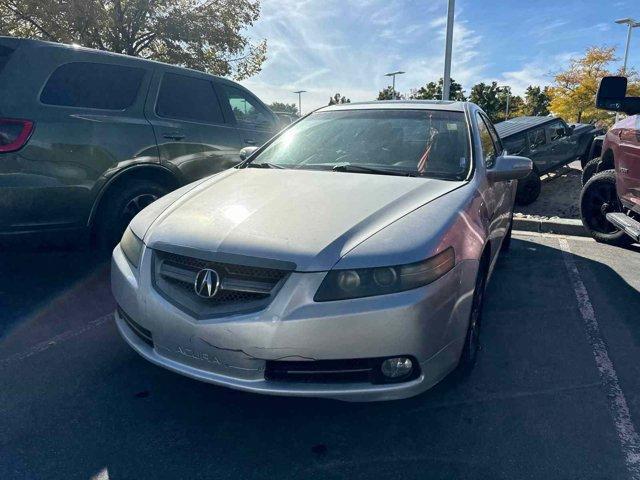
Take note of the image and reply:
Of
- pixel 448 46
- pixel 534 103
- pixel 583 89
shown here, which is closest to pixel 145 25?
pixel 448 46

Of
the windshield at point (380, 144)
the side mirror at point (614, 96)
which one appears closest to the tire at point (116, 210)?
the windshield at point (380, 144)

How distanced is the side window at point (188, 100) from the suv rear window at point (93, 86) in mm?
268

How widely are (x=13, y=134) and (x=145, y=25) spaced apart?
1440 centimetres

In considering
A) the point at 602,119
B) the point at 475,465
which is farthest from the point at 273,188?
the point at 602,119

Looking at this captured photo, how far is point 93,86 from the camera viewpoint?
12.6 ft

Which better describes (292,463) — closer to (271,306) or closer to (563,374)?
(271,306)

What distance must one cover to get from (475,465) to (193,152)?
144 inches

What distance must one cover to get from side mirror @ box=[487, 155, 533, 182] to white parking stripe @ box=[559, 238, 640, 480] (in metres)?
1.26

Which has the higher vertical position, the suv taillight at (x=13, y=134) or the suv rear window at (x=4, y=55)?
the suv rear window at (x=4, y=55)

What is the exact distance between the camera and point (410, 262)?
75.9 inches

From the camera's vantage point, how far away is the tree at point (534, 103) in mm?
54375

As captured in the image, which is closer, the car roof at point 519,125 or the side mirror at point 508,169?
the side mirror at point 508,169

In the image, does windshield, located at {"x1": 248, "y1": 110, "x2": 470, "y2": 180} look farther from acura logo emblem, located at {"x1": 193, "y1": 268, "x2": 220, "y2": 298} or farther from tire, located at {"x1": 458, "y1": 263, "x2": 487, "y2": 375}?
acura logo emblem, located at {"x1": 193, "y1": 268, "x2": 220, "y2": 298}

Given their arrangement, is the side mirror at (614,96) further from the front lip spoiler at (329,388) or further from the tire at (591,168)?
the front lip spoiler at (329,388)
